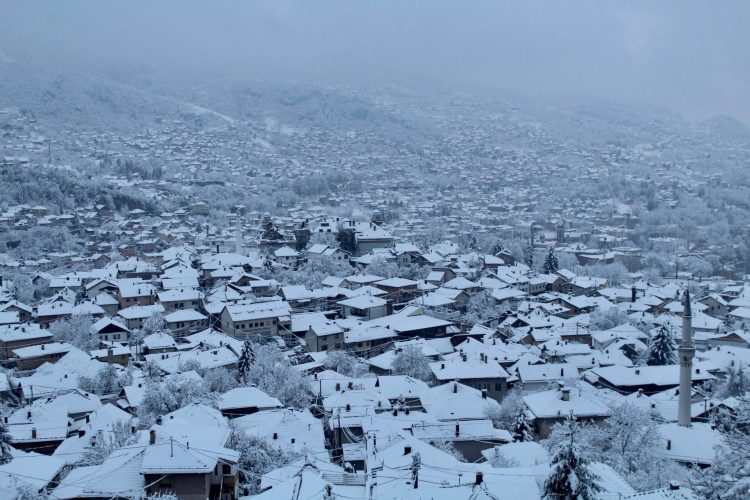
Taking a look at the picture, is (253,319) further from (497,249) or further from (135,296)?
(497,249)

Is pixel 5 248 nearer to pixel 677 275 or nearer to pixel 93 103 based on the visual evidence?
pixel 677 275

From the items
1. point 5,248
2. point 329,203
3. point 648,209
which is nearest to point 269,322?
point 5,248

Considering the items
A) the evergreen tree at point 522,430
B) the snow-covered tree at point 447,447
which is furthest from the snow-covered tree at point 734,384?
the snow-covered tree at point 447,447

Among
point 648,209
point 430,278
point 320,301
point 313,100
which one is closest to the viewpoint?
point 320,301

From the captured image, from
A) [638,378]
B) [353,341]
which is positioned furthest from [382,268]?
[638,378]

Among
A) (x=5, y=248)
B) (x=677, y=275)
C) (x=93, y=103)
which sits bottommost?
(x=677, y=275)

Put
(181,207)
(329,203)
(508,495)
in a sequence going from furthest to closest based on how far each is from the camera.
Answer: (329,203) < (181,207) < (508,495)
